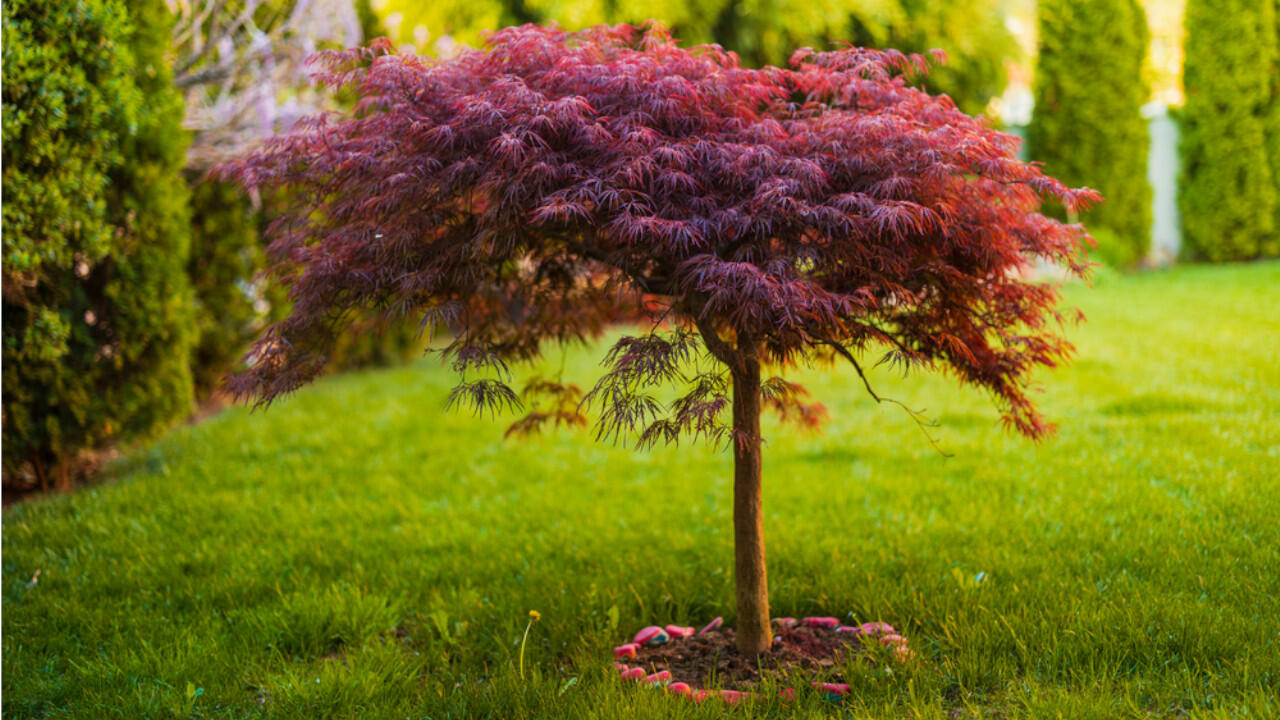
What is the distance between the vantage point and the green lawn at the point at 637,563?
2.94 m

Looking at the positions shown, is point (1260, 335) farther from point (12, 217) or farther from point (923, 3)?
point (12, 217)

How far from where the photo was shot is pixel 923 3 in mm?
12742

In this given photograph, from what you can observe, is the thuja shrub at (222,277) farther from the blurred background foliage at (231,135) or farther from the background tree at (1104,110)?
the background tree at (1104,110)

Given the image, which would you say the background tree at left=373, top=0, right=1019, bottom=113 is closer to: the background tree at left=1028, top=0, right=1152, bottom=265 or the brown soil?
the background tree at left=1028, top=0, right=1152, bottom=265

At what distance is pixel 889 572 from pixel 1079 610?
0.85 meters

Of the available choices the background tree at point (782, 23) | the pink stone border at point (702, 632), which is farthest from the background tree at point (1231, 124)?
the pink stone border at point (702, 632)

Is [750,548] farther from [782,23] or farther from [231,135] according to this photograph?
[782,23]

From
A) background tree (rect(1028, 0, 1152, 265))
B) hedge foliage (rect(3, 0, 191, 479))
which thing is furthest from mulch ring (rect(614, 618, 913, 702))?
background tree (rect(1028, 0, 1152, 265))

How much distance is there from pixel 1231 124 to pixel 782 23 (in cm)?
664

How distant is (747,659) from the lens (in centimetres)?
323

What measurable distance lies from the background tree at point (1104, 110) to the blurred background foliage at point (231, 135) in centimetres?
3

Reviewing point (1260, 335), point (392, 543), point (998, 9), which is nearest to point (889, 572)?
point (392, 543)

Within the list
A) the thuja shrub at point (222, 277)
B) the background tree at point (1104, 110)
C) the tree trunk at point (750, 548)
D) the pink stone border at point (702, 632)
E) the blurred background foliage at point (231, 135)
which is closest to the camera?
the pink stone border at point (702, 632)

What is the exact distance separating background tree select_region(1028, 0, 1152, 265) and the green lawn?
7253 mm
